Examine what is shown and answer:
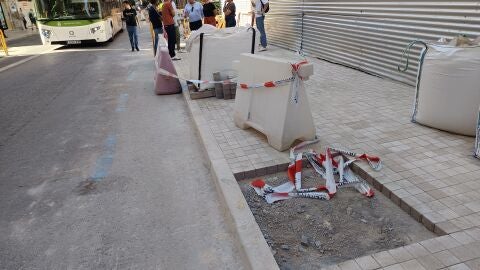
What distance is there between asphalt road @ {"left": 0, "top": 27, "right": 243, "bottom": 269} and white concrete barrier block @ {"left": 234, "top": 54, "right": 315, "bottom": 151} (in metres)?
0.94

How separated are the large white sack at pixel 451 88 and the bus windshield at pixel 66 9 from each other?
52.5ft

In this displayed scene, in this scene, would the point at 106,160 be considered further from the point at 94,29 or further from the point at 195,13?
the point at 94,29

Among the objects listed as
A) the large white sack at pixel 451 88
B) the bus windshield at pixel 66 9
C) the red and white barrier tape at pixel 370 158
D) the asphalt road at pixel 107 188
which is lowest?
the asphalt road at pixel 107 188

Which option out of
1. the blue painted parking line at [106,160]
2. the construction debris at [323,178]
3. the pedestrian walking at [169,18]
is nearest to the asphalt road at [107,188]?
the blue painted parking line at [106,160]

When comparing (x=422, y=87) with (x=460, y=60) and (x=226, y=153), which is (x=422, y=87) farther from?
(x=226, y=153)

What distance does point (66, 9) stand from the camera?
1661 cm

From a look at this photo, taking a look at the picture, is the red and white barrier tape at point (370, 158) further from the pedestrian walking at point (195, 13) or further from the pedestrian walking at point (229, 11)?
the pedestrian walking at point (229, 11)

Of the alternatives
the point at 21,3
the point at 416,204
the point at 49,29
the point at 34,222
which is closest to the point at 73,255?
the point at 34,222

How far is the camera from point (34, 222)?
11.8ft

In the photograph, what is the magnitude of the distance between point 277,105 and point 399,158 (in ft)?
4.99

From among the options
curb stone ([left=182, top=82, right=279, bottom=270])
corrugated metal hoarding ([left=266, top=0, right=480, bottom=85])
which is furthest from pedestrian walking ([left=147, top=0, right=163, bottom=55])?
curb stone ([left=182, top=82, right=279, bottom=270])

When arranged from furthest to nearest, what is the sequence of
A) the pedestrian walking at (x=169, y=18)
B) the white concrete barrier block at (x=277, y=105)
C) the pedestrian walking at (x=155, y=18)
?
the pedestrian walking at (x=155, y=18), the pedestrian walking at (x=169, y=18), the white concrete barrier block at (x=277, y=105)

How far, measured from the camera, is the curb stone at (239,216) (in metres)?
2.72

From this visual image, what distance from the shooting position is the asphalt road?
3.09m
